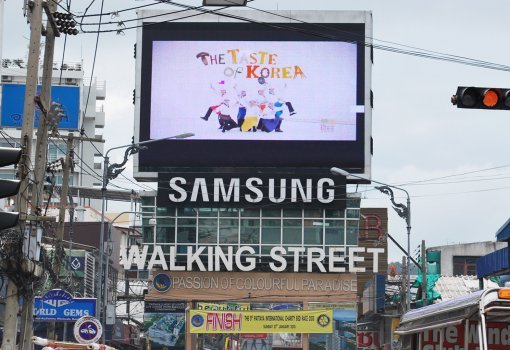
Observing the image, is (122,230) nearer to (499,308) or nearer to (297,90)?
(297,90)

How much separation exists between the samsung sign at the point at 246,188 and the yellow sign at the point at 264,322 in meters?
9.67

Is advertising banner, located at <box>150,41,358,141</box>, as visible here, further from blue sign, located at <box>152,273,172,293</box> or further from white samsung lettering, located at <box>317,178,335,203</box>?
blue sign, located at <box>152,273,172,293</box>

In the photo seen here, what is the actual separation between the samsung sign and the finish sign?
42337mm

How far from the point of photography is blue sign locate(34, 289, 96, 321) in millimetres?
32125

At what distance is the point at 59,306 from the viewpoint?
3238cm

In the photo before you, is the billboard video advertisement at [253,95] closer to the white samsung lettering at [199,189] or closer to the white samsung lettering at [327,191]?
the white samsung lettering at [199,189]

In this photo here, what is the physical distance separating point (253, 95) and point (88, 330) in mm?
43321

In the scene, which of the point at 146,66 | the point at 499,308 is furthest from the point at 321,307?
the point at 499,308

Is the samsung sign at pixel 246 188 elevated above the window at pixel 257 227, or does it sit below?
above

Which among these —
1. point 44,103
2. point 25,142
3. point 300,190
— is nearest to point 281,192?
point 300,190

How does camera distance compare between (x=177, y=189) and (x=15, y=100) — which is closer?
(x=177, y=189)

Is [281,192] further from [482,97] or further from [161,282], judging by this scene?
[482,97]

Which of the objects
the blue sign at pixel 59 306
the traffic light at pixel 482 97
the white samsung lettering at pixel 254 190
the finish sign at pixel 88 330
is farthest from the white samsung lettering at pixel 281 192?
the traffic light at pixel 482 97

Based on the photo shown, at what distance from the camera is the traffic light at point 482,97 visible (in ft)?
65.3
